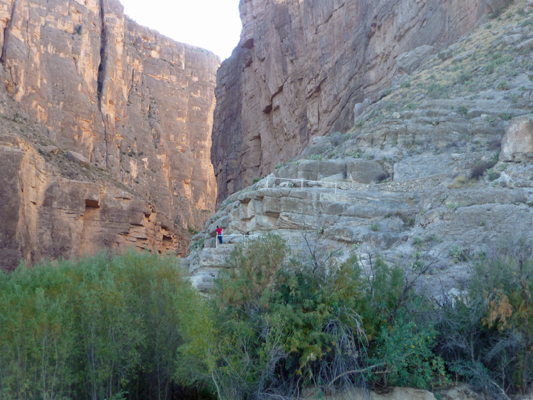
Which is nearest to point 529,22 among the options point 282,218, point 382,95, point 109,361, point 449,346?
point 382,95

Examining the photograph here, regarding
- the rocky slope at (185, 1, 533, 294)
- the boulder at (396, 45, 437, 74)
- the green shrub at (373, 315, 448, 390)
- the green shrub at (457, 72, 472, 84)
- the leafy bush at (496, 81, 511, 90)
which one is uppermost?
the boulder at (396, 45, 437, 74)

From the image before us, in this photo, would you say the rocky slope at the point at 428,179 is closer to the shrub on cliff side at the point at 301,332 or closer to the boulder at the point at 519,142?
the boulder at the point at 519,142

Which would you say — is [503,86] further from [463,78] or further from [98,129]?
[98,129]

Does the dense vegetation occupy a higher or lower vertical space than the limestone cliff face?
lower

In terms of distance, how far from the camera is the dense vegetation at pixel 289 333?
13.2 metres

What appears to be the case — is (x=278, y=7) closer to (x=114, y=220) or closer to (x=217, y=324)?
(x=114, y=220)

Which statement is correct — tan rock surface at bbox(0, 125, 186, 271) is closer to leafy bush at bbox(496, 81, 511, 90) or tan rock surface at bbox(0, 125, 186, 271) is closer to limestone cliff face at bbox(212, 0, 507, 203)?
Answer: limestone cliff face at bbox(212, 0, 507, 203)

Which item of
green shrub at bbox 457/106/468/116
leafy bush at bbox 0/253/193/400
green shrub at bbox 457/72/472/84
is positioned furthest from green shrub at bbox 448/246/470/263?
green shrub at bbox 457/72/472/84

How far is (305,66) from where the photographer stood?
49281 mm

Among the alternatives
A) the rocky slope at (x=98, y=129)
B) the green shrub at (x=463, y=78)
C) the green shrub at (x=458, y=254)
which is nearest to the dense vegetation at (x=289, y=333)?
the green shrub at (x=458, y=254)

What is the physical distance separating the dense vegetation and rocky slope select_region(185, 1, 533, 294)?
1.68 meters

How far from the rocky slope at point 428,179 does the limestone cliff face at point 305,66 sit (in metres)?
5.40

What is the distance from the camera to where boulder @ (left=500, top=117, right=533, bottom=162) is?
857 inches

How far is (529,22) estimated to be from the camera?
3102 cm
